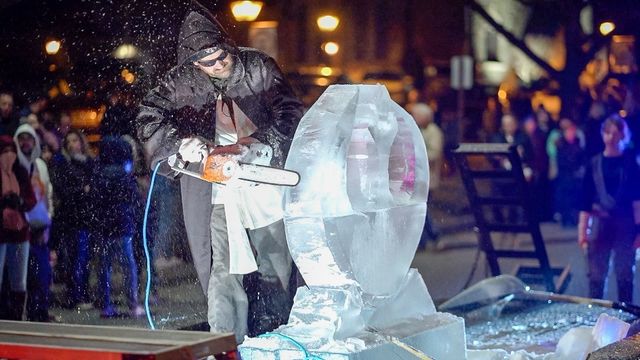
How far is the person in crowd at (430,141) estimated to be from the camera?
1286 centimetres

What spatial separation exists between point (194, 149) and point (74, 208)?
3.11 m

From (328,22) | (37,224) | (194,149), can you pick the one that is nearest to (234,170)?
(194,149)

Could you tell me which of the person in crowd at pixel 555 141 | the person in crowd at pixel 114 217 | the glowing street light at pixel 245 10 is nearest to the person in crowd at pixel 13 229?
the person in crowd at pixel 114 217

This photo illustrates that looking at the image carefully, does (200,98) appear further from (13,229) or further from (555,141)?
(555,141)

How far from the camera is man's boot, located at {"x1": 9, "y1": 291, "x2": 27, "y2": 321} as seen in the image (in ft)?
27.6

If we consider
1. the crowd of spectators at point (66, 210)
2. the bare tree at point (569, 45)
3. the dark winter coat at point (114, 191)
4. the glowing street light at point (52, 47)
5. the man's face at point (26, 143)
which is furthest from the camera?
the bare tree at point (569, 45)

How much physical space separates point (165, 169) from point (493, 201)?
408cm

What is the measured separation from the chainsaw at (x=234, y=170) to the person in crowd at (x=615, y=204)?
14.3ft

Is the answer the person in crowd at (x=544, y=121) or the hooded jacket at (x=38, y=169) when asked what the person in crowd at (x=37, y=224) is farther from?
the person in crowd at (x=544, y=121)

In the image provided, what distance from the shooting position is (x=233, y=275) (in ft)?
19.3

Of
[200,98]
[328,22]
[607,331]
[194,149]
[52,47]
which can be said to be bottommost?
[607,331]

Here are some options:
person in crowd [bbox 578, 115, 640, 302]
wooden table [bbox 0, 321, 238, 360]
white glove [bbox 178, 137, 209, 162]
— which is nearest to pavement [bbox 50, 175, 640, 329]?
person in crowd [bbox 578, 115, 640, 302]

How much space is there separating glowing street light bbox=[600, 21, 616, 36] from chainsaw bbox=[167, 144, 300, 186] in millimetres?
8849

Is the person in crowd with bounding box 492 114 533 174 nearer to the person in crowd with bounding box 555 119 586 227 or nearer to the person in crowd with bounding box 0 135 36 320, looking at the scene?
the person in crowd with bounding box 555 119 586 227
